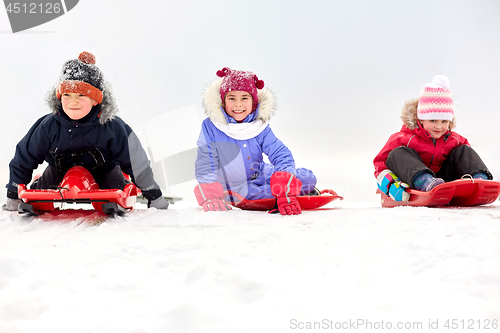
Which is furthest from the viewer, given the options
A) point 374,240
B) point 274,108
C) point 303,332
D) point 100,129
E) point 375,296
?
point 274,108

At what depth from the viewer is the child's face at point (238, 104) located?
2.31 metres

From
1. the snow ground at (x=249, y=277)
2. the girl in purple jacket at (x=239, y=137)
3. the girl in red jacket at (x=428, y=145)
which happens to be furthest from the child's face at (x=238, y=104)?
the girl in red jacket at (x=428, y=145)

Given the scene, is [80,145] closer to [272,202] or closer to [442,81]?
[272,202]

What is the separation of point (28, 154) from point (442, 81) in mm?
2709

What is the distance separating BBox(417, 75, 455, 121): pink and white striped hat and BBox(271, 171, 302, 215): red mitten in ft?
3.71

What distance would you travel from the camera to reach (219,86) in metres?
2.37

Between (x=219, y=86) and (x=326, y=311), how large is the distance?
1788 mm

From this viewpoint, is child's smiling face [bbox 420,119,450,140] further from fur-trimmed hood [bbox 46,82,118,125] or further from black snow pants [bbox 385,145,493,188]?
fur-trimmed hood [bbox 46,82,118,125]

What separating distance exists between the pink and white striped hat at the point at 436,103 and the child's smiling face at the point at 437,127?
32 mm

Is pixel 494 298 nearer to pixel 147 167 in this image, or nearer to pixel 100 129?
pixel 147 167

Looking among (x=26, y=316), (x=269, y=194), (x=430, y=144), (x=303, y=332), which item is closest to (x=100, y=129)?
(x=269, y=194)

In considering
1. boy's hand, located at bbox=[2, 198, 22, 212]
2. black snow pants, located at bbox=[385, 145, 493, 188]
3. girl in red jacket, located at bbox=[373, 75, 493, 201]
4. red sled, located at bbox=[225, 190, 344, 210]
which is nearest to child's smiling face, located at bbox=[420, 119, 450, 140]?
girl in red jacket, located at bbox=[373, 75, 493, 201]

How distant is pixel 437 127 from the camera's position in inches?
97.3

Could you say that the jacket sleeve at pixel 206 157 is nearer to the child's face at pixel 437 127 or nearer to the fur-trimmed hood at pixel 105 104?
the fur-trimmed hood at pixel 105 104
